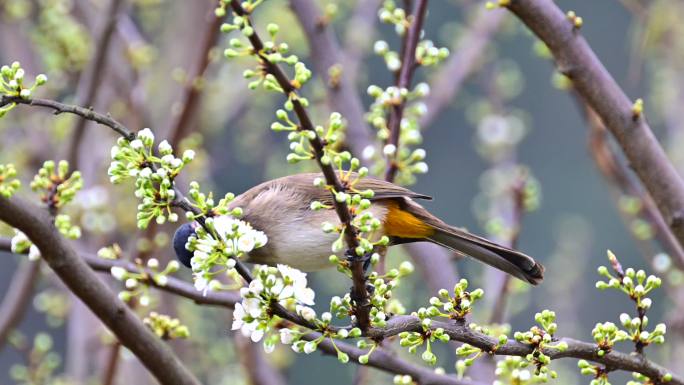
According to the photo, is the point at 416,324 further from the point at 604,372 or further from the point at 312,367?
the point at 312,367

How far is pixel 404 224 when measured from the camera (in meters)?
3.32

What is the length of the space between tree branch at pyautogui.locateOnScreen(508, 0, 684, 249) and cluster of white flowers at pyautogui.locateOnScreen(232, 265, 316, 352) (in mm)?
1258

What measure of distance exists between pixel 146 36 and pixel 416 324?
8261mm

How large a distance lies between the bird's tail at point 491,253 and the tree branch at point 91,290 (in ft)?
3.38

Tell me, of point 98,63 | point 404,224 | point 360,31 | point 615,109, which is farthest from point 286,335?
point 360,31

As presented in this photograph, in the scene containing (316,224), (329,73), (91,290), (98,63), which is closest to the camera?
(91,290)

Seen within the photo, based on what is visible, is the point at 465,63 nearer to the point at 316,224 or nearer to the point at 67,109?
the point at 316,224

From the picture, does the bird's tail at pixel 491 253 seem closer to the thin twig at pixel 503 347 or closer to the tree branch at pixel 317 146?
the thin twig at pixel 503 347

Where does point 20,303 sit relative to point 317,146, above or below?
below

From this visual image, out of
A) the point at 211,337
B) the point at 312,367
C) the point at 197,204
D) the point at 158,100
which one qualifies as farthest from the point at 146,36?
the point at 197,204

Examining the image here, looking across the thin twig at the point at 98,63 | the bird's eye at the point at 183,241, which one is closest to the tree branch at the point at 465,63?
the thin twig at the point at 98,63

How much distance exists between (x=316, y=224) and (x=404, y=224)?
30 cm

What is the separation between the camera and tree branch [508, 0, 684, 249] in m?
2.96

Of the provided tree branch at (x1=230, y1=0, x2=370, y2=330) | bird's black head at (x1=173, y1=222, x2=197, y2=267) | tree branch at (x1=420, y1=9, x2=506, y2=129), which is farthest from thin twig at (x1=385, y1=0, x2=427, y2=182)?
tree branch at (x1=420, y1=9, x2=506, y2=129)
